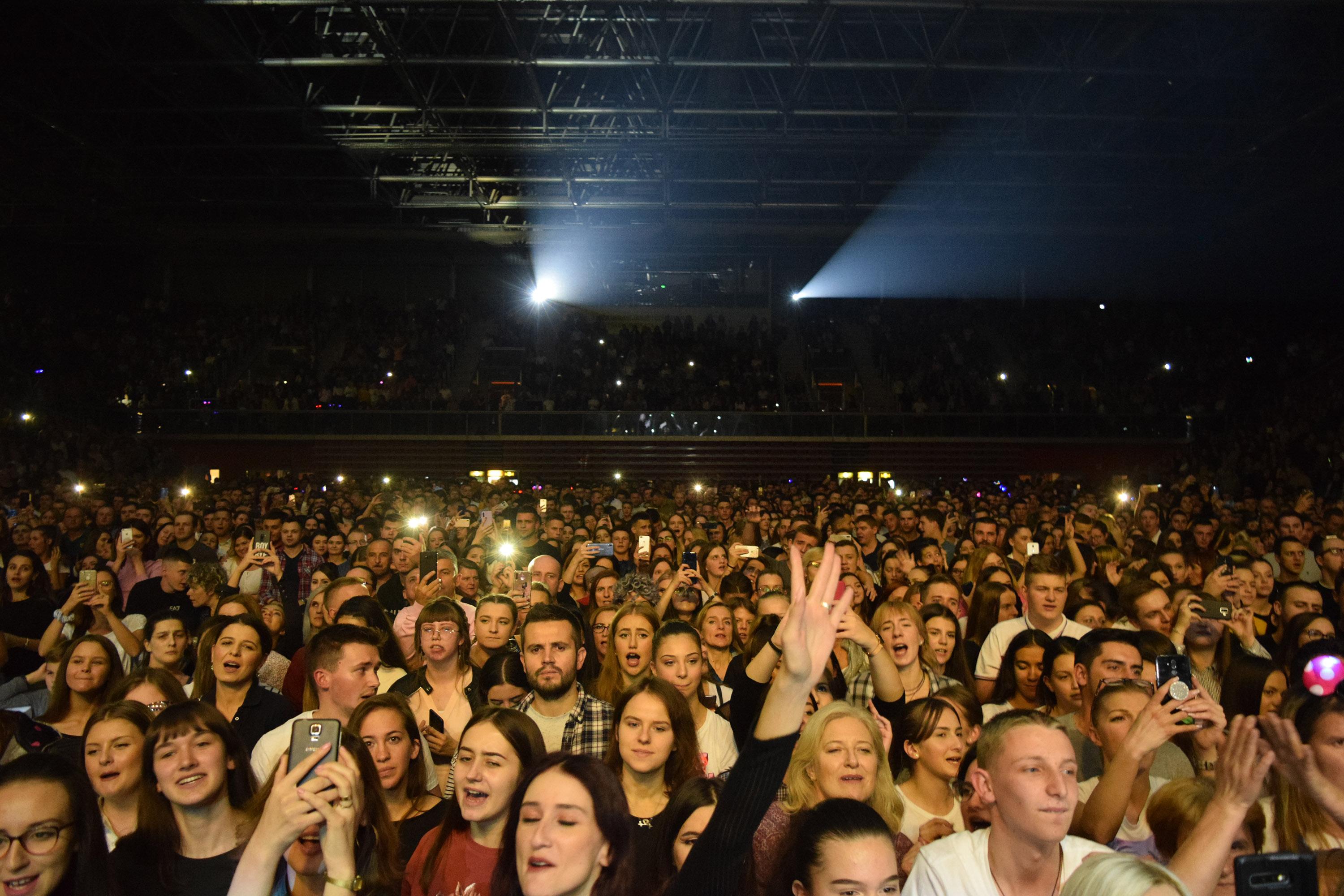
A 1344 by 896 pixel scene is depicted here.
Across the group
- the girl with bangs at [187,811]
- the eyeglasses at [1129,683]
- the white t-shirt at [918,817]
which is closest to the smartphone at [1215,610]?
the eyeglasses at [1129,683]

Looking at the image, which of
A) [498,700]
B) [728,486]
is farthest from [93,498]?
[498,700]

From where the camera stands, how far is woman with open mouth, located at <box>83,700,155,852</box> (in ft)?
10.1

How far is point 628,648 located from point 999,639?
87.9 inches

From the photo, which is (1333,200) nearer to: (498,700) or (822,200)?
(822,200)

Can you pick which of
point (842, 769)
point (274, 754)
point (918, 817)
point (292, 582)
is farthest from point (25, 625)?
point (918, 817)

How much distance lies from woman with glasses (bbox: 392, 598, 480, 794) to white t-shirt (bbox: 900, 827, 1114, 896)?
95.3 inches

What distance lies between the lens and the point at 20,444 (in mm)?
19250

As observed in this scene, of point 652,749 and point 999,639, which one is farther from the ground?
point 999,639

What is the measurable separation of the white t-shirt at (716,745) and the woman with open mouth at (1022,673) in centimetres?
139

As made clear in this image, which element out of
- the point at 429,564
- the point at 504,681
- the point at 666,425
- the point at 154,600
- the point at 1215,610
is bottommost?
the point at 504,681

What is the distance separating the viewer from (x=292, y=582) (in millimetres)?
7934

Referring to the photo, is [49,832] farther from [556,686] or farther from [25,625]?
[25,625]

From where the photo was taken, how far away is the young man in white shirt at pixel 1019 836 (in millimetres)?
2375

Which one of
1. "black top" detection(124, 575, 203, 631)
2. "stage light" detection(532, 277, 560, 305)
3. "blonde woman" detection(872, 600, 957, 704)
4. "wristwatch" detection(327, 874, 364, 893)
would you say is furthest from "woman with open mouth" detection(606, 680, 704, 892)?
"stage light" detection(532, 277, 560, 305)
